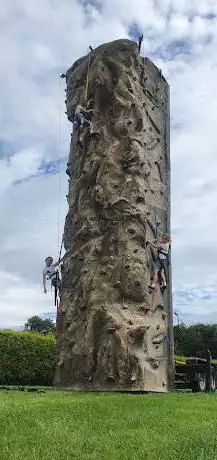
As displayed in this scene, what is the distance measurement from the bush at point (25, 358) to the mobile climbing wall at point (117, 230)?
5183mm

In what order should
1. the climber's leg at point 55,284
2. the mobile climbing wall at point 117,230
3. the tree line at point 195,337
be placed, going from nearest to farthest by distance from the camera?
1. the mobile climbing wall at point 117,230
2. the climber's leg at point 55,284
3. the tree line at point 195,337

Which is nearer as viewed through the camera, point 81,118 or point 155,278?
point 155,278

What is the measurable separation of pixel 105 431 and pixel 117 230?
422 inches

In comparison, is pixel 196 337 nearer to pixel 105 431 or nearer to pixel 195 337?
pixel 195 337

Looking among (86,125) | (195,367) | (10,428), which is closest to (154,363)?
(195,367)

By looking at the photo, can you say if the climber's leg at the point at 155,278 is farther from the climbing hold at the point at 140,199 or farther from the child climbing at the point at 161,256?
the climbing hold at the point at 140,199

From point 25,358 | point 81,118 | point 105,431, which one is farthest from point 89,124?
point 105,431

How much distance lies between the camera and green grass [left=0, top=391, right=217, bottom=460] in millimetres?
6414

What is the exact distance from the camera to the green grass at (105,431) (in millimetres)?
6414

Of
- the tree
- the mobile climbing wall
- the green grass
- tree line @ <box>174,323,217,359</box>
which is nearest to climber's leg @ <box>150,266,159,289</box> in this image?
the mobile climbing wall

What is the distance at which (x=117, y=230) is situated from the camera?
18.2m

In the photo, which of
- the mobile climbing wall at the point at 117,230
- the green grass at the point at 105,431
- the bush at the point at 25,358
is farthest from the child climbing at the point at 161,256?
the bush at the point at 25,358

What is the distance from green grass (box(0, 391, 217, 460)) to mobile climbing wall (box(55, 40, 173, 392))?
5.27 meters

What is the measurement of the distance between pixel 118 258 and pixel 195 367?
504 centimetres
